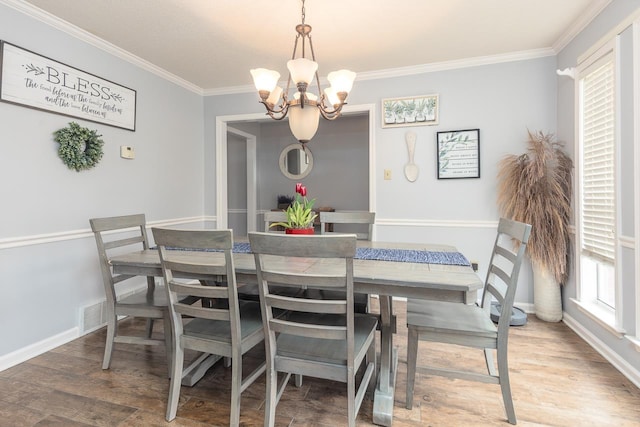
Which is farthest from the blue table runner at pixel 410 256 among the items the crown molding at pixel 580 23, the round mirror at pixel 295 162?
the round mirror at pixel 295 162

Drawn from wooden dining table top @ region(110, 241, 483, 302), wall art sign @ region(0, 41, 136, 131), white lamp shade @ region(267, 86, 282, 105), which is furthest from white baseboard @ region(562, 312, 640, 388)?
wall art sign @ region(0, 41, 136, 131)

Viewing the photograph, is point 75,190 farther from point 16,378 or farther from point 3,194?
point 16,378

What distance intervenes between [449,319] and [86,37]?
11.1 feet

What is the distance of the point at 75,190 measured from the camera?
2605mm

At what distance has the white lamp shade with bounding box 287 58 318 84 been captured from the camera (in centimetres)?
195

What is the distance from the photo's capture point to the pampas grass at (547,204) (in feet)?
9.12

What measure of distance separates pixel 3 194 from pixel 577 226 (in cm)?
418

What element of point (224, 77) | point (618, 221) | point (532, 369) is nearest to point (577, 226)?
point (618, 221)

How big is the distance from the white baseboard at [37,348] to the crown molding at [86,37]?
7.55 ft

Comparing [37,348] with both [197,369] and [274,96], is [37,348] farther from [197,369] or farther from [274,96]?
[274,96]

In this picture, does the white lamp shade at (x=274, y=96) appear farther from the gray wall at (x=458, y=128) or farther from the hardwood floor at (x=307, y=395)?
the hardwood floor at (x=307, y=395)

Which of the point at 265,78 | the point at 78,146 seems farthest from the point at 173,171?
the point at 265,78

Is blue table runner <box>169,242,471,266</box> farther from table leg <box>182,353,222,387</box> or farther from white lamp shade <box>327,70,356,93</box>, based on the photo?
white lamp shade <box>327,70,356,93</box>

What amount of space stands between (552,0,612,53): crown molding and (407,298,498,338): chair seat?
225cm
